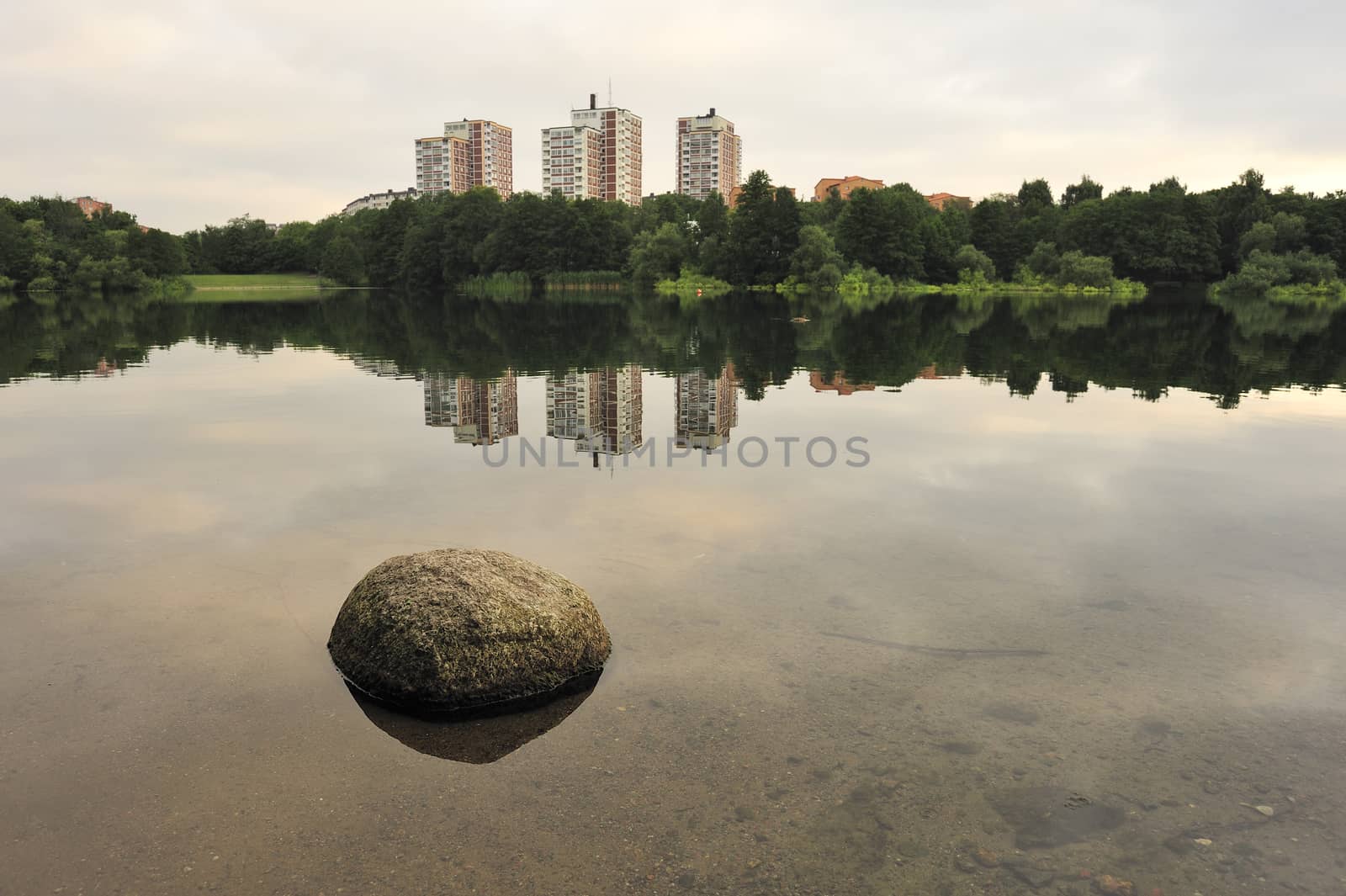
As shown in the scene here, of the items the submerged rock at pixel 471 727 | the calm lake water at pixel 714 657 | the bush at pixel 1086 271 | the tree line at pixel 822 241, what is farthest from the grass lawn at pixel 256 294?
the submerged rock at pixel 471 727

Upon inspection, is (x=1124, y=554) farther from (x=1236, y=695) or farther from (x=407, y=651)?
(x=407, y=651)

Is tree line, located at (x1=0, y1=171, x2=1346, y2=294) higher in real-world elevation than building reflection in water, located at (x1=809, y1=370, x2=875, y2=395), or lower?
higher

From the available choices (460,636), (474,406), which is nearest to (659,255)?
(474,406)

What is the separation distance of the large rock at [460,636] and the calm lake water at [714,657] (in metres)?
0.34

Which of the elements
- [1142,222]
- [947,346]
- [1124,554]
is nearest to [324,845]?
[1124,554]

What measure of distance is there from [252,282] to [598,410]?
14862 cm

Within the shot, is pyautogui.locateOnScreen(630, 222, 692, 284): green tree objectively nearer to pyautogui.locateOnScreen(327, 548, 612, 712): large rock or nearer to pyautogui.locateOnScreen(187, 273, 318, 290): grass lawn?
pyautogui.locateOnScreen(187, 273, 318, 290): grass lawn

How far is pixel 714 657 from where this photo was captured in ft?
29.3

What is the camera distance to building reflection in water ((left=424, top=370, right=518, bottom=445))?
20516 millimetres

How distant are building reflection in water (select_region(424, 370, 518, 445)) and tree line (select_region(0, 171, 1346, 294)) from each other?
87.2m

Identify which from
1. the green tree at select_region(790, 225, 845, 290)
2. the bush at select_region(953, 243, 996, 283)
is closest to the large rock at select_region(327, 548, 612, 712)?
the green tree at select_region(790, 225, 845, 290)

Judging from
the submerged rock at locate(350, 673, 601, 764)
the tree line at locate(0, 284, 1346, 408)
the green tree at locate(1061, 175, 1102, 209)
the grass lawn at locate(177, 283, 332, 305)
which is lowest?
the submerged rock at locate(350, 673, 601, 764)

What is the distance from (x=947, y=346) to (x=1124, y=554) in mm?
31665

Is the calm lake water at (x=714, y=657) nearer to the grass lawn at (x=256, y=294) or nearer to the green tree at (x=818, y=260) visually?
the green tree at (x=818, y=260)
